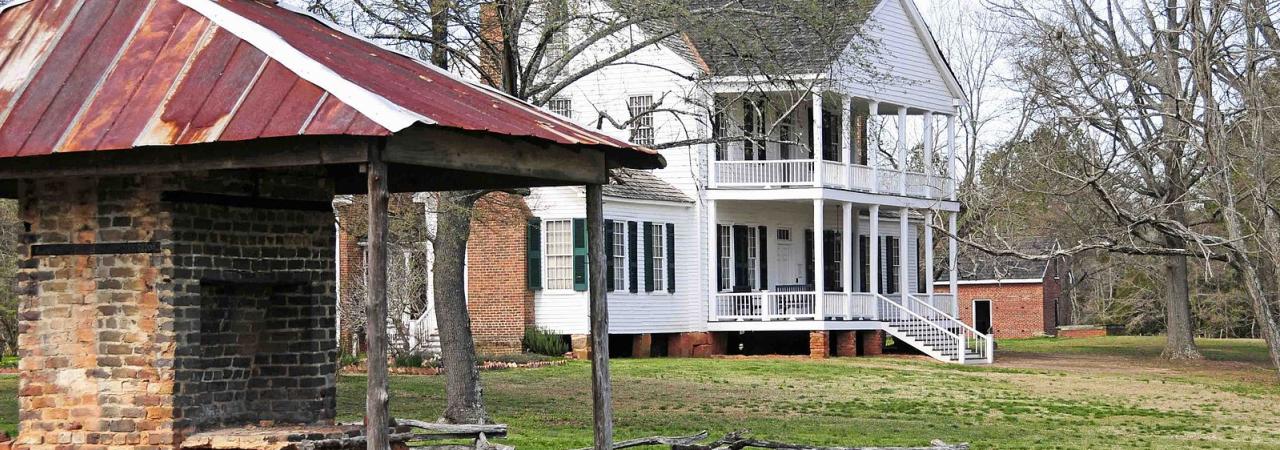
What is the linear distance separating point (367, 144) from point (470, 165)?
899 millimetres

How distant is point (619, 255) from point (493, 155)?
72.6 feet

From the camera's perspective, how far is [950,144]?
37844 millimetres

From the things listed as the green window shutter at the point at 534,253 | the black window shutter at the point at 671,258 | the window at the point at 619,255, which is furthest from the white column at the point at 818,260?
the green window shutter at the point at 534,253

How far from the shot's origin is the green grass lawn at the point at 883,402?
18359 millimetres

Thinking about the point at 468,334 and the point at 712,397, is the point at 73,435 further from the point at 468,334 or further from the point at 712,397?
the point at 712,397

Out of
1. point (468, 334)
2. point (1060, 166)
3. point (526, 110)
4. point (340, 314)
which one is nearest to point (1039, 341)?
point (1060, 166)

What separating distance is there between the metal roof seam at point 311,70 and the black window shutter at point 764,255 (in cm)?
2633

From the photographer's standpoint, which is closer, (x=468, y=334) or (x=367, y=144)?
(x=367, y=144)

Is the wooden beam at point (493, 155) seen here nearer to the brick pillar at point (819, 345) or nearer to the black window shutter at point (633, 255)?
the black window shutter at point (633, 255)

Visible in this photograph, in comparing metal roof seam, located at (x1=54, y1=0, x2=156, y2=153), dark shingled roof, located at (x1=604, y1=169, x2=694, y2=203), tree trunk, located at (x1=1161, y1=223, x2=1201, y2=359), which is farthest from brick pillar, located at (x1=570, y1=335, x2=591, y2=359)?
metal roof seam, located at (x1=54, y1=0, x2=156, y2=153)

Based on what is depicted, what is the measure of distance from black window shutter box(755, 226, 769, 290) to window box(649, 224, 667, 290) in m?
3.26

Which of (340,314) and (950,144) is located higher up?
(950,144)

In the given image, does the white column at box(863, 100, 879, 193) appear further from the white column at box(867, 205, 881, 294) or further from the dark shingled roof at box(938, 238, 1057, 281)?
the dark shingled roof at box(938, 238, 1057, 281)

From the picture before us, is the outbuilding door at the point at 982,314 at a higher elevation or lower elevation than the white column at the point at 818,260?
lower
